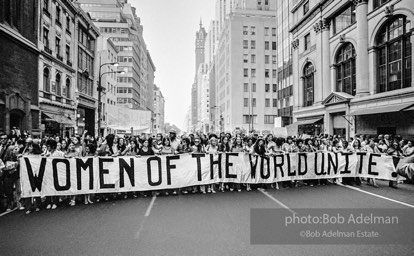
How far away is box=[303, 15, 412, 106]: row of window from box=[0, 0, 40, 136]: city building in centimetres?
2817

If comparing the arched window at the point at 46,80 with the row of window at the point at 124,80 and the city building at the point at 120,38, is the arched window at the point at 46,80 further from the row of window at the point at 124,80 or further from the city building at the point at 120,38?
the row of window at the point at 124,80

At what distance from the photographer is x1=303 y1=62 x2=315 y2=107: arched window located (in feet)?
111

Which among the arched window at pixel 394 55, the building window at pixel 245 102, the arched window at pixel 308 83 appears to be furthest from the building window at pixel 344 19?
the building window at pixel 245 102

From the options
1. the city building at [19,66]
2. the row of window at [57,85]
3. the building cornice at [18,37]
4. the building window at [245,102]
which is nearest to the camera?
the building cornice at [18,37]

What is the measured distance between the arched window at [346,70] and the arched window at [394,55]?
3310mm

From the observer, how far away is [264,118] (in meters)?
71.1

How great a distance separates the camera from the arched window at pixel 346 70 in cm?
2652

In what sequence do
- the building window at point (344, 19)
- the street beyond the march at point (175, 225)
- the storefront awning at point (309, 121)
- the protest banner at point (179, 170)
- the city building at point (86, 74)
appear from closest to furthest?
the street beyond the march at point (175, 225), the protest banner at point (179, 170), the building window at point (344, 19), the storefront awning at point (309, 121), the city building at point (86, 74)

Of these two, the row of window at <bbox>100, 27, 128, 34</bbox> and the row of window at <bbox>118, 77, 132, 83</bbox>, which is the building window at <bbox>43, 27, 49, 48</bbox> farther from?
the row of window at <bbox>100, 27, 128, 34</bbox>

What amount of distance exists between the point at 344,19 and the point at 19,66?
1194 inches

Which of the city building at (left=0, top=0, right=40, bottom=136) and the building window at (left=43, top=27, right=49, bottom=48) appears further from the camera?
the building window at (left=43, top=27, right=49, bottom=48)

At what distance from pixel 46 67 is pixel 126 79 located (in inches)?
2089

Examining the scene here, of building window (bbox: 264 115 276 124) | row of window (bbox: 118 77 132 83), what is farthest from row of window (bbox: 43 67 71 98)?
building window (bbox: 264 115 276 124)

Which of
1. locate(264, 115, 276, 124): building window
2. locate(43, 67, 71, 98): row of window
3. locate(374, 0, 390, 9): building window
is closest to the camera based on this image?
locate(374, 0, 390, 9): building window
